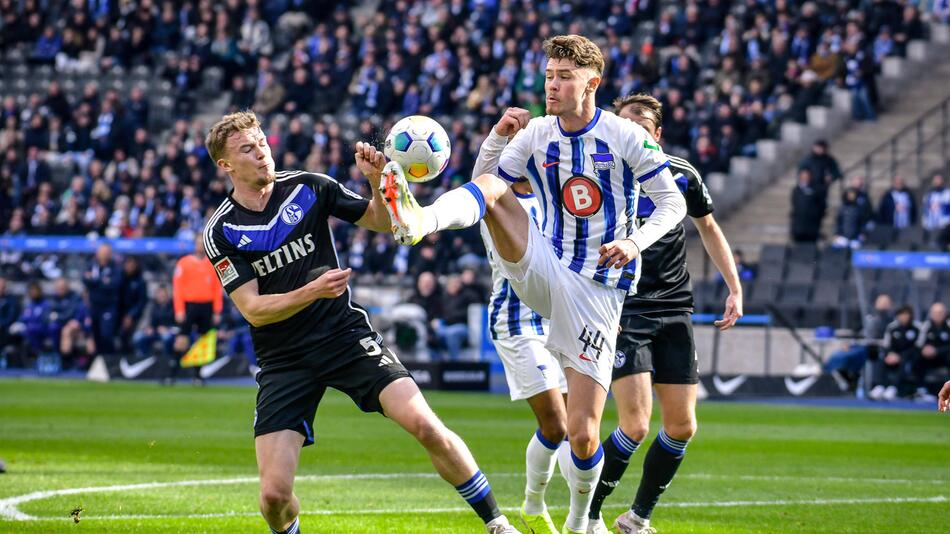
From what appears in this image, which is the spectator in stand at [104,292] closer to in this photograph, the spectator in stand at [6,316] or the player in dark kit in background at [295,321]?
the spectator in stand at [6,316]

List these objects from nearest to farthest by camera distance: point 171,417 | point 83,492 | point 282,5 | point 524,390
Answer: point 524,390 → point 83,492 → point 171,417 → point 282,5

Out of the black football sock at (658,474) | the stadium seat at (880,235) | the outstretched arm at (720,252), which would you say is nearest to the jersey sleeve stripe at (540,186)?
the outstretched arm at (720,252)

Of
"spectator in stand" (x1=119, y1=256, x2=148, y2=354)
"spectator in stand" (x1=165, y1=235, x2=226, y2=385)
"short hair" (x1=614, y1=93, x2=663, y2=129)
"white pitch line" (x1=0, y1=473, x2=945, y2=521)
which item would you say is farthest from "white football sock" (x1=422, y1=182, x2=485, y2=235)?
"spectator in stand" (x1=119, y1=256, x2=148, y2=354)

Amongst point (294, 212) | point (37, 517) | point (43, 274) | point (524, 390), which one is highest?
point (294, 212)

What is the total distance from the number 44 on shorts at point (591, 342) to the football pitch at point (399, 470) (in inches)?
62.6

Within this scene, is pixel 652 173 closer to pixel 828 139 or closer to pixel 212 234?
pixel 212 234

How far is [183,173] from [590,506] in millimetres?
23759

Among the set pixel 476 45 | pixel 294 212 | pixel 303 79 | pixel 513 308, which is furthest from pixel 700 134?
pixel 294 212

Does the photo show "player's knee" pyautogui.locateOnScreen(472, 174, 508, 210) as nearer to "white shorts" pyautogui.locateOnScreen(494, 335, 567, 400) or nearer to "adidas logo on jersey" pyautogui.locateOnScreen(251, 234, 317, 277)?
"adidas logo on jersey" pyautogui.locateOnScreen(251, 234, 317, 277)

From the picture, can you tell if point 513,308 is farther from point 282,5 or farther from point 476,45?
point 282,5

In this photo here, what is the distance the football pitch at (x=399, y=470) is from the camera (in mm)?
8820

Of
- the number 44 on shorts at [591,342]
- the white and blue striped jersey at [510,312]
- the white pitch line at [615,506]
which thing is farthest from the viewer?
the white and blue striped jersey at [510,312]

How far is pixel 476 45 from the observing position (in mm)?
30578

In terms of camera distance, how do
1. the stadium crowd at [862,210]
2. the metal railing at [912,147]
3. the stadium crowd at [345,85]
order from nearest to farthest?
the stadium crowd at [862,210] < the metal railing at [912,147] < the stadium crowd at [345,85]
